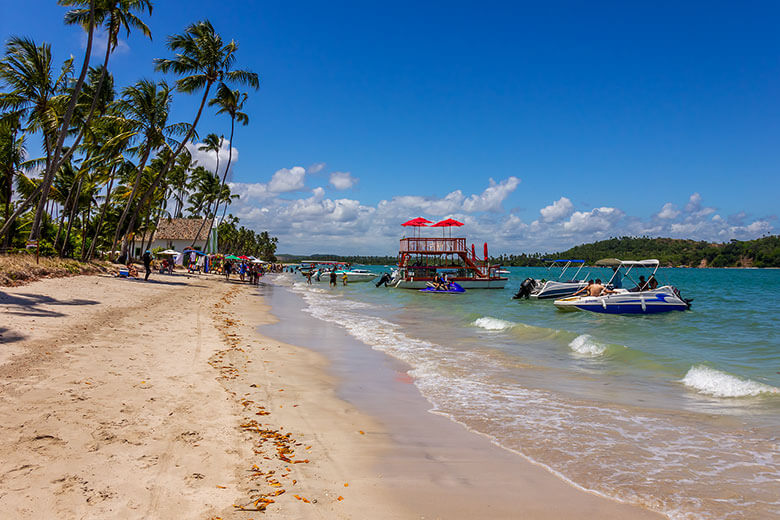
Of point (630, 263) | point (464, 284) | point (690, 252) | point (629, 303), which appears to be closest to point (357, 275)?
point (464, 284)

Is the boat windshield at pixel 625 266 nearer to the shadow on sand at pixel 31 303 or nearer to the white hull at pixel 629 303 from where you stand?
the white hull at pixel 629 303

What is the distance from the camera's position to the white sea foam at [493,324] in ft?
51.3

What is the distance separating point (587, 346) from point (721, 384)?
3.77m

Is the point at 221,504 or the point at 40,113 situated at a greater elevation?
the point at 40,113

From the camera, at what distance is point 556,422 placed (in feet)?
19.3

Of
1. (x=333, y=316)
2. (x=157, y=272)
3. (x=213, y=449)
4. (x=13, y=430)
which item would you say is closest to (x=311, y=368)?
(x=213, y=449)

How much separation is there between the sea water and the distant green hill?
349ft

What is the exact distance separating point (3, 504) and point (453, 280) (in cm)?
3711

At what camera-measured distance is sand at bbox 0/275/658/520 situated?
3.26 metres

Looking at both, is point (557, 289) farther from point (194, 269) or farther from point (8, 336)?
point (194, 269)

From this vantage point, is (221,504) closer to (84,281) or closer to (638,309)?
(84,281)

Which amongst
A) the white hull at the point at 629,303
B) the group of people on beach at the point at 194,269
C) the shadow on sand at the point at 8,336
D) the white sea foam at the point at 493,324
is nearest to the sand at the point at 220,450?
the shadow on sand at the point at 8,336

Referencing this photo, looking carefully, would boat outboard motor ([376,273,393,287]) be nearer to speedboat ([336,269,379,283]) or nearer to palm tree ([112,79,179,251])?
speedboat ([336,269,379,283])

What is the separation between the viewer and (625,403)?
22.9 ft
